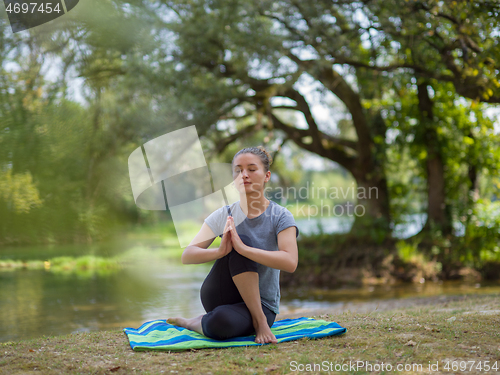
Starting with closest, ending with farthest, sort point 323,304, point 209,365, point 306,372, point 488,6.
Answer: point 306,372 < point 209,365 < point 488,6 < point 323,304

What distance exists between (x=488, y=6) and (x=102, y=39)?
3937 millimetres

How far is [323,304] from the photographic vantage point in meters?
5.90

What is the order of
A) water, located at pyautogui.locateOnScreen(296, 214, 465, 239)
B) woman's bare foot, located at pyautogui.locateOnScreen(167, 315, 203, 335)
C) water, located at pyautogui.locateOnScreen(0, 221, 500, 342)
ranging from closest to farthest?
1. woman's bare foot, located at pyautogui.locateOnScreen(167, 315, 203, 335)
2. water, located at pyautogui.locateOnScreen(0, 221, 500, 342)
3. water, located at pyautogui.locateOnScreen(296, 214, 465, 239)

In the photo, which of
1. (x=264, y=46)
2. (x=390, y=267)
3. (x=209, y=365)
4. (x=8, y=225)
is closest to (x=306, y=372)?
(x=209, y=365)

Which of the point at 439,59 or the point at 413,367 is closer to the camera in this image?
the point at 413,367

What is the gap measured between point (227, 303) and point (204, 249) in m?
0.37

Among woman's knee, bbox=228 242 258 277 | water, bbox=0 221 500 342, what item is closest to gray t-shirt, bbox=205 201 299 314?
woman's knee, bbox=228 242 258 277

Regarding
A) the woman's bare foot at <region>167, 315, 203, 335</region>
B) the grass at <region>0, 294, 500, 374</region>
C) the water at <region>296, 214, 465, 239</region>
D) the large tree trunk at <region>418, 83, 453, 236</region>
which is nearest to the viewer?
the grass at <region>0, 294, 500, 374</region>

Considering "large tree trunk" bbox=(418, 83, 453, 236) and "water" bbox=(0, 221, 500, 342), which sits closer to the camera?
"water" bbox=(0, 221, 500, 342)

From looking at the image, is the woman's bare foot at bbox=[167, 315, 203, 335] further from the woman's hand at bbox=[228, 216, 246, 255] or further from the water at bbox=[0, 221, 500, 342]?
the water at bbox=[0, 221, 500, 342]

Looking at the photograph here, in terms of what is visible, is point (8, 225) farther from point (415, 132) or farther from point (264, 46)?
point (415, 132)

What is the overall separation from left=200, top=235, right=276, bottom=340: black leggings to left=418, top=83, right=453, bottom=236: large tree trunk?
6.39m

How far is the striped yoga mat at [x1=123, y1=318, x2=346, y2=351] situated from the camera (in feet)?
7.32

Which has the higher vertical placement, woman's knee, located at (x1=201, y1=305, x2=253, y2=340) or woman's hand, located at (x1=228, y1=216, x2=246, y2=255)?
woman's hand, located at (x1=228, y1=216, x2=246, y2=255)
